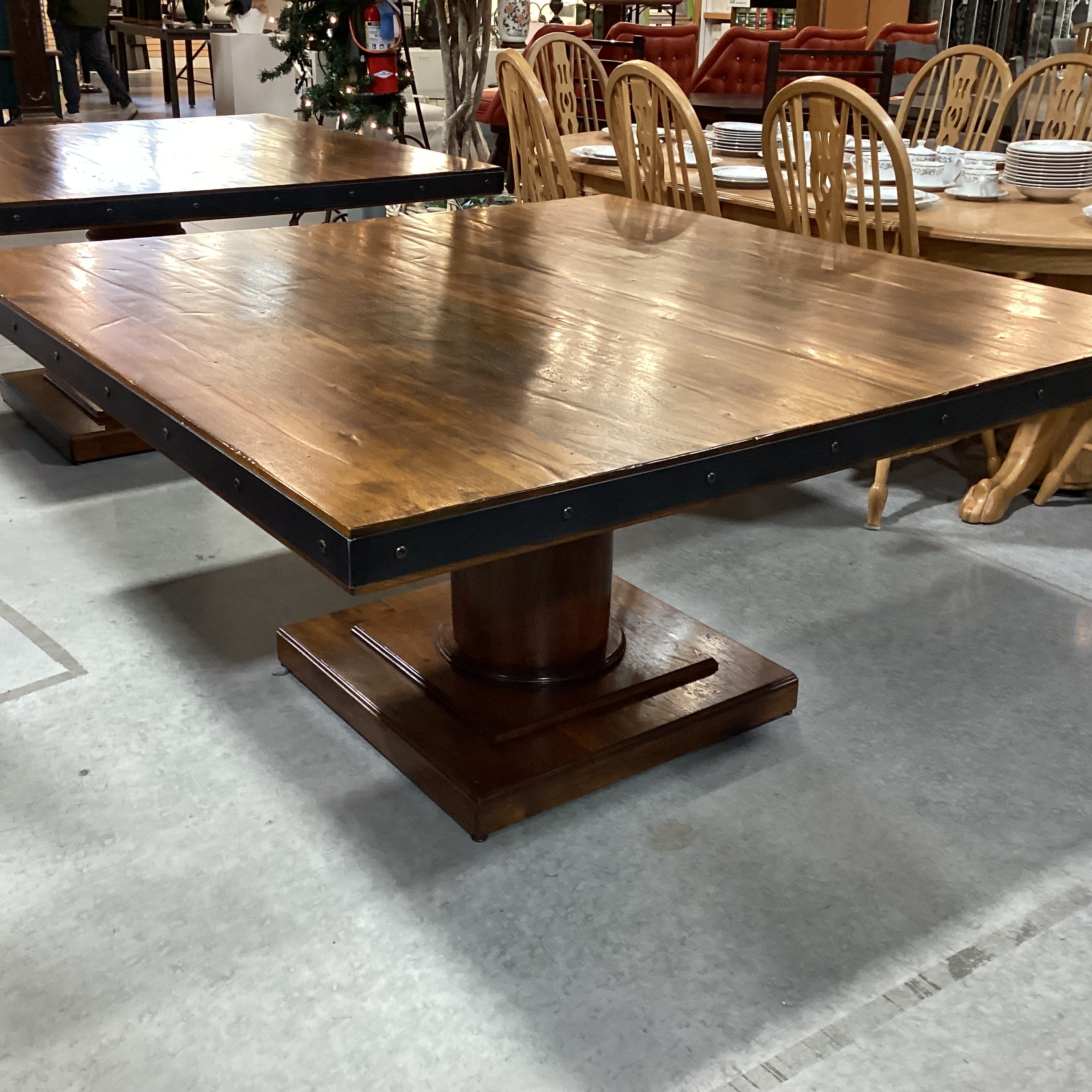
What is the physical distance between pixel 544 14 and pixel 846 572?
11100 millimetres

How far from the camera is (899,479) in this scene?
3207mm

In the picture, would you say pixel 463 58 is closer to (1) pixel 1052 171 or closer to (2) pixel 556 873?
(1) pixel 1052 171

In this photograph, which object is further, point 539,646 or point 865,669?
point 865,669

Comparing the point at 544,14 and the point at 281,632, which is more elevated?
the point at 544,14

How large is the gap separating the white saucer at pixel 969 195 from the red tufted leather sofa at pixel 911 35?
554cm

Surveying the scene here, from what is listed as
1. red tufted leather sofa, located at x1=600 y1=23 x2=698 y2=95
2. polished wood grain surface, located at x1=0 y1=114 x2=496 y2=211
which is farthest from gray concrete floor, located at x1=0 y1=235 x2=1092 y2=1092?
red tufted leather sofa, located at x1=600 y1=23 x2=698 y2=95

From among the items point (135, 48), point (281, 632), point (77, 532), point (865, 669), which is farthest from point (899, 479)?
point (135, 48)

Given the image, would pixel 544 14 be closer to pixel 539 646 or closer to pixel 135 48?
pixel 135 48

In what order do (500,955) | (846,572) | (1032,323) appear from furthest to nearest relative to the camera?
(846,572)
(1032,323)
(500,955)

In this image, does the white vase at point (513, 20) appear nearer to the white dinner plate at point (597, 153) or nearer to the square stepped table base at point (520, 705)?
the white dinner plate at point (597, 153)

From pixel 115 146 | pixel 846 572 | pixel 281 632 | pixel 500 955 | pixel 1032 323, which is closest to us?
pixel 500 955

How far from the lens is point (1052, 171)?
3107 millimetres

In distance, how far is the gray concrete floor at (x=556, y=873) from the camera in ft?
4.67

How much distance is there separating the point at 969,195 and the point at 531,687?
1881 millimetres
